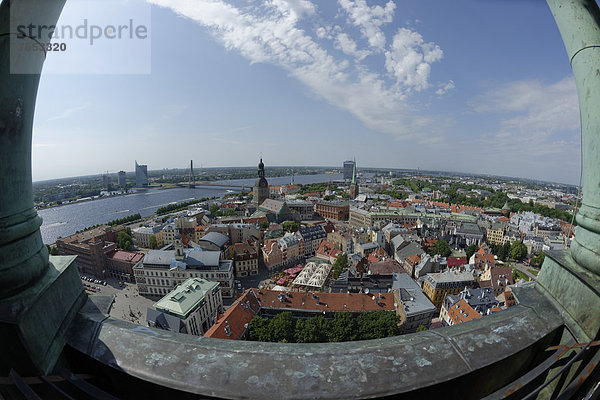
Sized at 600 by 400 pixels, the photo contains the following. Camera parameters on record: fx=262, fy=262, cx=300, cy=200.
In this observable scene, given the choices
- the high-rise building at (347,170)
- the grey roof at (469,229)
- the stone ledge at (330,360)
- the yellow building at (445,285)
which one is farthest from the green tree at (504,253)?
the high-rise building at (347,170)

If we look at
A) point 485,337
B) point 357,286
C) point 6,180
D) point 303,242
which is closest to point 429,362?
point 485,337

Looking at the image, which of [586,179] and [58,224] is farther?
[58,224]

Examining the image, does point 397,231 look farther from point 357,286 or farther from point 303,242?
point 357,286

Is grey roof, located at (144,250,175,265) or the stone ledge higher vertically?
the stone ledge

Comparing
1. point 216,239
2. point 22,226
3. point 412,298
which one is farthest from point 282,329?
point 216,239

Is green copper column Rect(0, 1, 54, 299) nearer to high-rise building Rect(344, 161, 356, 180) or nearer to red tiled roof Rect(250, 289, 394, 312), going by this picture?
red tiled roof Rect(250, 289, 394, 312)

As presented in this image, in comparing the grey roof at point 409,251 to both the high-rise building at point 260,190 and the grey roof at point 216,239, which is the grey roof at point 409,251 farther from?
the high-rise building at point 260,190

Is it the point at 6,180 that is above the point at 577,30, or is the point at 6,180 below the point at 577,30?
below

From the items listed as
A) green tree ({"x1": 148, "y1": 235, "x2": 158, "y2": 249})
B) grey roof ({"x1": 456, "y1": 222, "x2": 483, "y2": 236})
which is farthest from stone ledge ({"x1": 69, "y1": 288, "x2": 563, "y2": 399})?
grey roof ({"x1": 456, "y1": 222, "x2": 483, "y2": 236})
